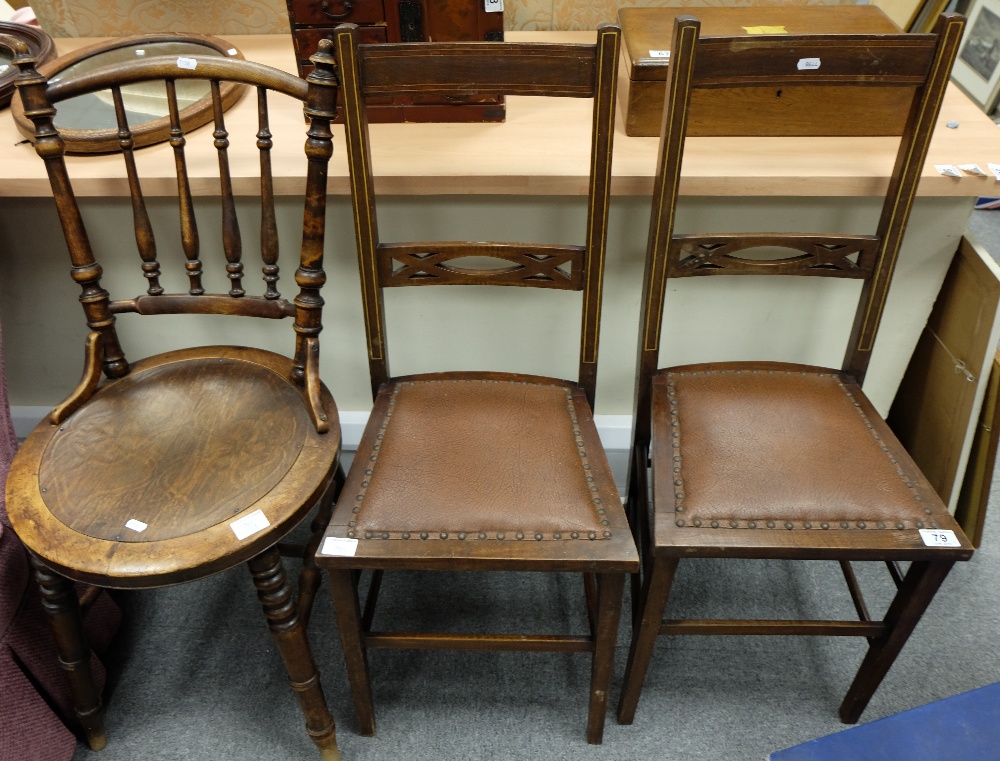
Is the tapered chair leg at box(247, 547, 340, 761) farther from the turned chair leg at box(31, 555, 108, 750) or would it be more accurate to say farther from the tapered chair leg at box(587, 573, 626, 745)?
the tapered chair leg at box(587, 573, 626, 745)

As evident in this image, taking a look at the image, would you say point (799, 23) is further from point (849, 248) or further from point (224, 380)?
point (224, 380)

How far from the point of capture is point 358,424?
183 cm

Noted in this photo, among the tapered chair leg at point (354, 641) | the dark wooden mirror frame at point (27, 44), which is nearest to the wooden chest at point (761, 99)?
the tapered chair leg at point (354, 641)

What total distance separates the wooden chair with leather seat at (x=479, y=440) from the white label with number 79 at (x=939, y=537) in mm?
434

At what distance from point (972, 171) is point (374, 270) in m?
1.04

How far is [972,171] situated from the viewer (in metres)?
1.25

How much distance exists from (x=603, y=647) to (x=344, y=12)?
118 centimetres

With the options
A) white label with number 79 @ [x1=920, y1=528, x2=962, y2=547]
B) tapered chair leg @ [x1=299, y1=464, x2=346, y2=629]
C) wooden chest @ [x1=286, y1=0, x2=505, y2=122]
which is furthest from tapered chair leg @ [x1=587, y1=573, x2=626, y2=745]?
wooden chest @ [x1=286, y1=0, x2=505, y2=122]

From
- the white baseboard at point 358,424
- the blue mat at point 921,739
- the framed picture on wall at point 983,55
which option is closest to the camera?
the blue mat at point 921,739

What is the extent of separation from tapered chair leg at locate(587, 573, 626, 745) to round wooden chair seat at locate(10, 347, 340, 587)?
477 millimetres

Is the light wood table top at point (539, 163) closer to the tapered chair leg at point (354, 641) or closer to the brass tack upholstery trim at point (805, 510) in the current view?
the brass tack upholstery trim at point (805, 510)

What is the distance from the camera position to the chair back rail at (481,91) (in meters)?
1.08

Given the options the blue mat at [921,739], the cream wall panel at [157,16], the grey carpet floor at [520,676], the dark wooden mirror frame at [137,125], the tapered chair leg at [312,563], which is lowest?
the grey carpet floor at [520,676]

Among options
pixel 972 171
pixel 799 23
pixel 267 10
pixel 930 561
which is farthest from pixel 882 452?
pixel 267 10
